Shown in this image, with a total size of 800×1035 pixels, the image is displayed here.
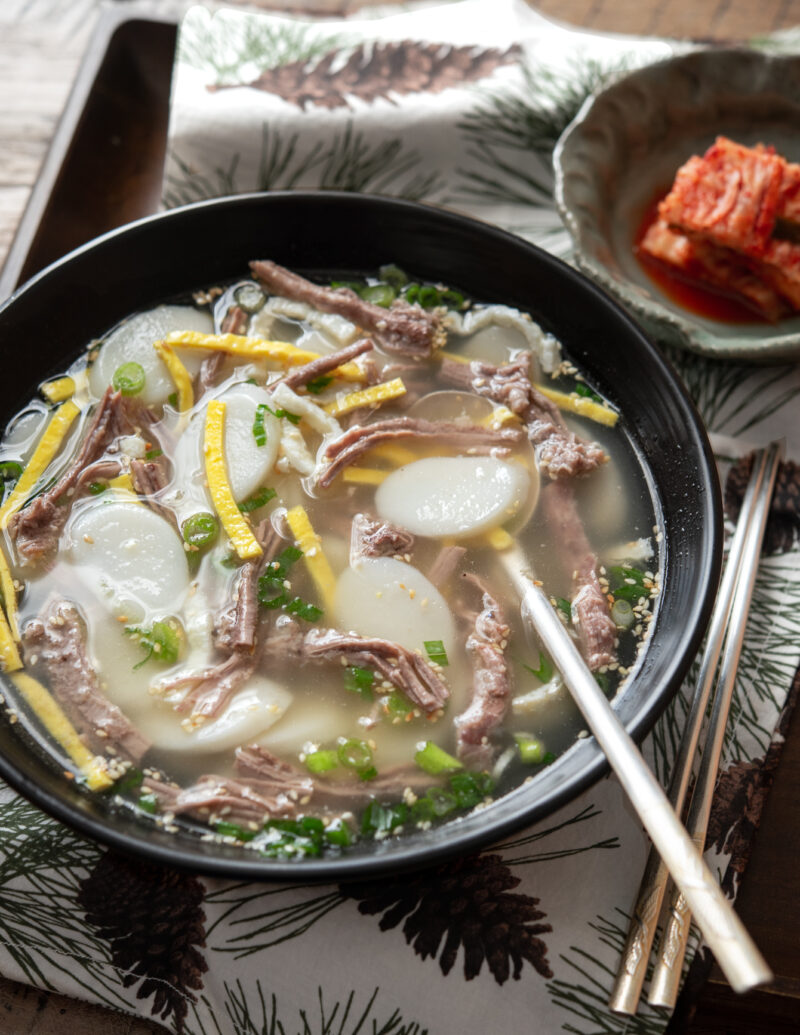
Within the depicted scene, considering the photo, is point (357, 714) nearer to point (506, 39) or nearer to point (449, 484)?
point (449, 484)

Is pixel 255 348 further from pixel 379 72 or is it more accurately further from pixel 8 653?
pixel 379 72

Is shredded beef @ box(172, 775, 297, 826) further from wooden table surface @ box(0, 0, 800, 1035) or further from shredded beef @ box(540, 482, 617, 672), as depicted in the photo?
shredded beef @ box(540, 482, 617, 672)

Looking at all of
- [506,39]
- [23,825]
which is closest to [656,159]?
[506,39]

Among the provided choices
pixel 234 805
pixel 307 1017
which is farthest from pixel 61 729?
pixel 307 1017

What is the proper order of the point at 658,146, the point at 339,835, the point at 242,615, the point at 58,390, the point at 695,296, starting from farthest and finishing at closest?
the point at 658,146, the point at 695,296, the point at 58,390, the point at 242,615, the point at 339,835

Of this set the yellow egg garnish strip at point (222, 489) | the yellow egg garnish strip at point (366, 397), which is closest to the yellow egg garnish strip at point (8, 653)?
the yellow egg garnish strip at point (222, 489)

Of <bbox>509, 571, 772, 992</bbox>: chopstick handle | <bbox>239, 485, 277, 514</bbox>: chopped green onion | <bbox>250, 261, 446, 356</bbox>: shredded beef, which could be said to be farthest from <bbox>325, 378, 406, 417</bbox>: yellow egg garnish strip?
<bbox>509, 571, 772, 992</bbox>: chopstick handle
